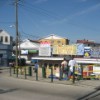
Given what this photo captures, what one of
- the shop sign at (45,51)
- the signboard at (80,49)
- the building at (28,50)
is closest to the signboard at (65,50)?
the signboard at (80,49)

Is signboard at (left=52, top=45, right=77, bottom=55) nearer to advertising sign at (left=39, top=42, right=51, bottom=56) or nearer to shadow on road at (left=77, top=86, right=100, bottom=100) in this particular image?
advertising sign at (left=39, top=42, right=51, bottom=56)

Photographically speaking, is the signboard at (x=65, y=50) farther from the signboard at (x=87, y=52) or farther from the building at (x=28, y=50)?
the building at (x=28, y=50)

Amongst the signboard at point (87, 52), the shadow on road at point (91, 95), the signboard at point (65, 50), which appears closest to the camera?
the shadow on road at point (91, 95)

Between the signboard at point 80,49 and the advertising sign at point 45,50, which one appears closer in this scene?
the signboard at point 80,49

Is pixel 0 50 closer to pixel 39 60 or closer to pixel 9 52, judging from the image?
pixel 9 52

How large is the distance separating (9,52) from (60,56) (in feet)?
Answer: 98.9

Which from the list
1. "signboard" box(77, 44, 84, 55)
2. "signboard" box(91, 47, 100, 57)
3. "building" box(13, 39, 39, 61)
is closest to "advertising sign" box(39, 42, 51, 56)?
"signboard" box(77, 44, 84, 55)

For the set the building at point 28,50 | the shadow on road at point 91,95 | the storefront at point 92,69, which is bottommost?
the shadow on road at point 91,95

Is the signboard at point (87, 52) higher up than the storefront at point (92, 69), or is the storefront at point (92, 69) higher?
the signboard at point (87, 52)

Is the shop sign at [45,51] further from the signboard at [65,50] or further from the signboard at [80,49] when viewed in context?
the signboard at [80,49]

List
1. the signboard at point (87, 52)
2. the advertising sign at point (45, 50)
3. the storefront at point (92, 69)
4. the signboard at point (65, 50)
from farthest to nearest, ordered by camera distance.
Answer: the advertising sign at point (45, 50) → the signboard at point (65, 50) → the signboard at point (87, 52) → the storefront at point (92, 69)

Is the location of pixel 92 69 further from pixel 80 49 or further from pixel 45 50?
pixel 45 50

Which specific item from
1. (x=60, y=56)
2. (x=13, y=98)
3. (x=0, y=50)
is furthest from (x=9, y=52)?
(x=13, y=98)

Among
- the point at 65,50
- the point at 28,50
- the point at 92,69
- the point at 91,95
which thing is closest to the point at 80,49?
the point at 65,50
